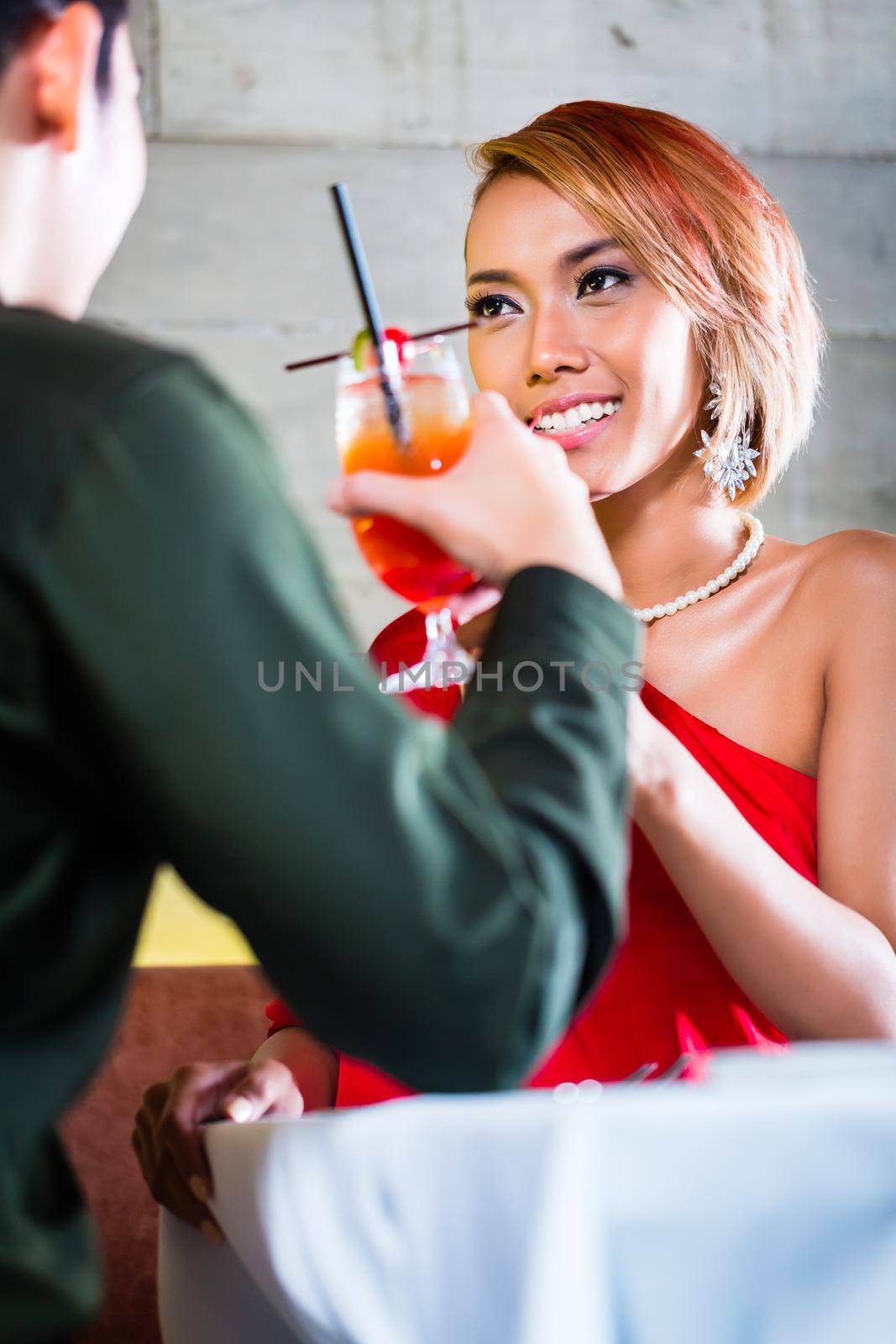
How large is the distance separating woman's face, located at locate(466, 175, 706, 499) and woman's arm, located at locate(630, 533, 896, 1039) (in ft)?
1.35

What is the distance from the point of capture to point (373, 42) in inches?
135

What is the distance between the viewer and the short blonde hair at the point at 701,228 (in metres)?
1.58

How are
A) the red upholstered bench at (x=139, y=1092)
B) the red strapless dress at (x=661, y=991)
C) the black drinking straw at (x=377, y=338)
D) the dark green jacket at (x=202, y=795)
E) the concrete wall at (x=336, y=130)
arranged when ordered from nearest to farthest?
the dark green jacket at (x=202, y=795), the black drinking straw at (x=377, y=338), the red strapless dress at (x=661, y=991), the red upholstered bench at (x=139, y=1092), the concrete wall at (x=336, y=130)

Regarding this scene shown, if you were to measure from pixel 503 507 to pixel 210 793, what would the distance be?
0.81 ft

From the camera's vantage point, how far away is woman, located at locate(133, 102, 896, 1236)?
4.48 ft

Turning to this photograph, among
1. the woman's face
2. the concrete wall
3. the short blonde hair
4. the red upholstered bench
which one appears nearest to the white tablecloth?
the woman's face

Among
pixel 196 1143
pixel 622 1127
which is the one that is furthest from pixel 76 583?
pixel 196 1143

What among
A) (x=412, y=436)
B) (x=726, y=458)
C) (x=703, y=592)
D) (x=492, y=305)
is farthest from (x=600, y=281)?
(x=412, y=436)

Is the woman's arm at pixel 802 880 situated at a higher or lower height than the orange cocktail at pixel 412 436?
lower

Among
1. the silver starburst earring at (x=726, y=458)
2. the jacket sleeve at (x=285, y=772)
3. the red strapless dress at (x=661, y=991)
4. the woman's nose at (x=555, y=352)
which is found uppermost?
the jacket sleeve at (x=285, y=772)

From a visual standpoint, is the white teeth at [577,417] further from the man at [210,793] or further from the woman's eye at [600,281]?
the man at [210,793]

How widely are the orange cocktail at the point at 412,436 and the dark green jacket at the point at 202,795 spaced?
0.40 meters

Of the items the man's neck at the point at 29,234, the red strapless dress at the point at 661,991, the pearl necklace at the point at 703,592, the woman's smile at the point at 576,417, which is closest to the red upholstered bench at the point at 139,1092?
the red strapless dress at the point at 661,991

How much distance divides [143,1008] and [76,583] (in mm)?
1530
